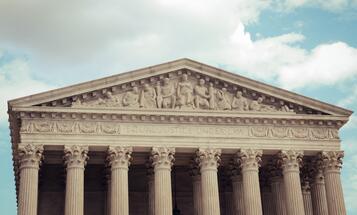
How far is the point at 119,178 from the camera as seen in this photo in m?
34.9

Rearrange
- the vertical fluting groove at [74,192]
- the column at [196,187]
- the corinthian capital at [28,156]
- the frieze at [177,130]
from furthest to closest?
1. the column at [196,187]
2. the frieze at [177,130]
3. the corinthian capital at [28,156]
4. the vertical fluting groove at [74,192]

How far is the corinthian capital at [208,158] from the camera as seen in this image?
119 feet

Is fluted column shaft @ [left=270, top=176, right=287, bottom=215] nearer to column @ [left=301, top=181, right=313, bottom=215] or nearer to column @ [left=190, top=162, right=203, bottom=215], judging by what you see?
column @ [left=301, top=181, right=313, bottom=215]

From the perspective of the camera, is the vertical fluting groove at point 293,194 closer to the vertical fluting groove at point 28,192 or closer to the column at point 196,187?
the column at point 196,187

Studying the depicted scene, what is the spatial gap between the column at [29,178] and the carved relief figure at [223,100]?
450 inches

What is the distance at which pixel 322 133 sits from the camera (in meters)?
38.8

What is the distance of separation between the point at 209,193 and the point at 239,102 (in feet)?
21.1

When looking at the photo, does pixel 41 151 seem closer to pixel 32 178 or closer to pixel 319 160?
pixel 32 178

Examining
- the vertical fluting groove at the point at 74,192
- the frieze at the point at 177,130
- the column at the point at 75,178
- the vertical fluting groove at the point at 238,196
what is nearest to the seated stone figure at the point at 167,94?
the frieze at the point at 177,130

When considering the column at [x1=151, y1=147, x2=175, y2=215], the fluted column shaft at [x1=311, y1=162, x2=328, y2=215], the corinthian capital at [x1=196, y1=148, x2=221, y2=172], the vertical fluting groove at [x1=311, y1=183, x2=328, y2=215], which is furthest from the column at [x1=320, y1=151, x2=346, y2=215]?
the column at [x1=151, y1=147, x2=175, y2=215]

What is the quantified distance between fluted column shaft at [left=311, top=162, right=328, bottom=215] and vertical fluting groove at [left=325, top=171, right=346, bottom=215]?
60.9 inches

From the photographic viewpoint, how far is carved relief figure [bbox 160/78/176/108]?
3716 centimetres

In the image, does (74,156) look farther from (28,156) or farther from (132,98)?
(132,98)

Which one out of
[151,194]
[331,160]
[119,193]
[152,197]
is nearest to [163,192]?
[152,197]
